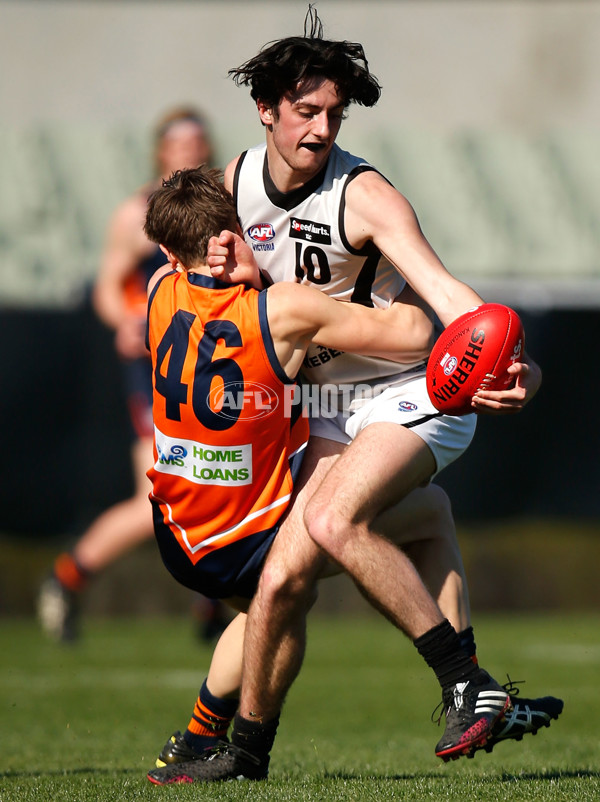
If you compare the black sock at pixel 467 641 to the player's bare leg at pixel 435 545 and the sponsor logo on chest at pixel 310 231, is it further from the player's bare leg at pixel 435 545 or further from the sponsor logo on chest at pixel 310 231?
the sponsor logo on chest at pixel 310 231

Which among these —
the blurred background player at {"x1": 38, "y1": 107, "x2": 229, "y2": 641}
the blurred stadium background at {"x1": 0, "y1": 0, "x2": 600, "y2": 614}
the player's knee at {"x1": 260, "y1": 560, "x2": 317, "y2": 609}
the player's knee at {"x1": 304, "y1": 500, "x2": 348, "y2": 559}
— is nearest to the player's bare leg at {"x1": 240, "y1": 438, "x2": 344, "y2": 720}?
the player's knee at {"x1": 260, "y1": 560, "x2": 317, "y2": 609}

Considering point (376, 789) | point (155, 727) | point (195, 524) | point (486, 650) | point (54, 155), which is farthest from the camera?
point (54, 155)

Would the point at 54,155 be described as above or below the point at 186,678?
above

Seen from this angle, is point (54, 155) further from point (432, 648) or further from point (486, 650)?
point (432, 648)

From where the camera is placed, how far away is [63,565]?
7.80 meters

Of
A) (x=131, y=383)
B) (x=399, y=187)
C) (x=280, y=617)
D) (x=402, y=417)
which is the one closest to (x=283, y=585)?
(x=280, y=617)

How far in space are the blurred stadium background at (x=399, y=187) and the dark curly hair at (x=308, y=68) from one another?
0.53 metres

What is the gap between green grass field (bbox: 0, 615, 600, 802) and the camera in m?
3.97

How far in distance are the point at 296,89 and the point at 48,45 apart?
49.7 feet

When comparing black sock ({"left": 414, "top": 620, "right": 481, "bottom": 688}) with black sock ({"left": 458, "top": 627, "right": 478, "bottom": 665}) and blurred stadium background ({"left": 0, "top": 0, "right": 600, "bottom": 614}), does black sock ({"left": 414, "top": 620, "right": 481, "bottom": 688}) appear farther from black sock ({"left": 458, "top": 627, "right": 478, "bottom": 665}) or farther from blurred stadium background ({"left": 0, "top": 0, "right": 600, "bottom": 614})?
blurred stadium background ({"left": 0, "top": 0, "right": 600, "bottom": 614})

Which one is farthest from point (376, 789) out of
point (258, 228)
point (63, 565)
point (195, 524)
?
point (63, 565)

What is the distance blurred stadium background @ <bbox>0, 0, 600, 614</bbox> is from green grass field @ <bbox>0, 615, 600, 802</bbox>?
2.63 feet

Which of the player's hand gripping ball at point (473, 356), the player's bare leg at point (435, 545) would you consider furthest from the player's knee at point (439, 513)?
the player's hand gripping ball at point (473, 356)

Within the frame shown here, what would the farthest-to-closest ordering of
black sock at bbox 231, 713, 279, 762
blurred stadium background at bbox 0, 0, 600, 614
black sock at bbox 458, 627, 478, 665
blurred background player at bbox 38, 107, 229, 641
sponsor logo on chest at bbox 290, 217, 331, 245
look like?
blurred stadium background at bbox 0, 0, 600, 614
blurred background player at bbox 38, 107, 229, 641
black sock at bbox 458, 627, 478, 665
sponsor logo on chest at bbox 290, 217, 331, 245
black sock at bbox 231, 713, 279, 762
